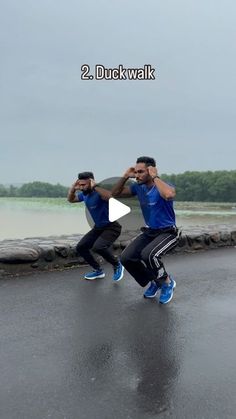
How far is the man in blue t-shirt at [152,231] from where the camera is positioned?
5410 millimetres

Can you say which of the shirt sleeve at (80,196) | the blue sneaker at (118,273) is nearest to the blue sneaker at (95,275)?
the blue sneaker at (118,273)

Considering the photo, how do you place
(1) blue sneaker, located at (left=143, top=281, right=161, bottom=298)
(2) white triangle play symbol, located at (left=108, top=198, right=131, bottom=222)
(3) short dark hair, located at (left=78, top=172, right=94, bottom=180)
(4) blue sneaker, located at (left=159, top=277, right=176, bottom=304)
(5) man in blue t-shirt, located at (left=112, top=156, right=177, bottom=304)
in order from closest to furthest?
(5) man in blue t-shirt, located at (left=112, top=156, right=177, bottom=304) → (4) blue sneaker, located at (left=159, top=277, right=176, bottom=304) → (1) blue sneaker, located at (left=143, top=281, right=161, bottom=298) → (2) white triangle play symbol, located at (left=108, top=198, right=131, bottom=222) → (3) short dark hair, located at (left=78, top=172, right=94, bottom=180)

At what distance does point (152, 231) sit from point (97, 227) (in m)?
1.55

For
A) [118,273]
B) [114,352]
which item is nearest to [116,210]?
[118,273]

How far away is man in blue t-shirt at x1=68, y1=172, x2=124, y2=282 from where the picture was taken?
22.3ft

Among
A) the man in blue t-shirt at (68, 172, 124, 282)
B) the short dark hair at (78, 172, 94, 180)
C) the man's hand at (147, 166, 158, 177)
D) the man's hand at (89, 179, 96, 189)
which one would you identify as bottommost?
the man in blue t-shirt at (68, 172, 124, 282)

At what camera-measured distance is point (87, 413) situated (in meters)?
2.84

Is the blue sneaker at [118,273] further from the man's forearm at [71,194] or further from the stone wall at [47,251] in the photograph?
the man's forearm at [71,194]

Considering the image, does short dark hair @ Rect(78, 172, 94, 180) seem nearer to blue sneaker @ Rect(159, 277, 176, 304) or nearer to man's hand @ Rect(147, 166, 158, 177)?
man's hand @ Rect(147, 166, 158, 177)

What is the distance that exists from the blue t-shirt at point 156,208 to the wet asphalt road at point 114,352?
1021 millimetres

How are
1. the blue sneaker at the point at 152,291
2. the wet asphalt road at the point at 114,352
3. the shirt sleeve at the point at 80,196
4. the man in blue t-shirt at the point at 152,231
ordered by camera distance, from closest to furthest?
the wet asphalt road at the point at 114,352 < the man in blue t-shirt at the point at 152,231 < the blue sneaker at the point at 152,291 < the shirt sleeve at the point at 80,196

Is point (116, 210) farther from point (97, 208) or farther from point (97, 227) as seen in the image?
point (97, 227)

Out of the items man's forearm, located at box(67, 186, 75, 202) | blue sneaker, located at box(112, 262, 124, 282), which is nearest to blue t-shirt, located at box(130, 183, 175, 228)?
blue sneaker, located at box(112, 262, 124, 282)

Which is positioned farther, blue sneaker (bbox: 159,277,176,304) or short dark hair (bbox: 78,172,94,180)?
short dark hair (bbox: 78,172,94,180)
